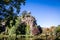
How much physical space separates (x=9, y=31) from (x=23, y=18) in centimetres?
1654

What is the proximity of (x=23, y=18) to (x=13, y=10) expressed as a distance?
134 ft

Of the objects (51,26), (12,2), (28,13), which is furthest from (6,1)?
(28,13)

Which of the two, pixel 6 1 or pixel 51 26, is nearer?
pixel 6 1

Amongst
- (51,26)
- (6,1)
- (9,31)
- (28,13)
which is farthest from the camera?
(28,13)

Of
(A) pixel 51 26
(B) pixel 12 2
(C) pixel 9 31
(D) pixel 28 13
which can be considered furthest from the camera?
(D) pixel 28 13

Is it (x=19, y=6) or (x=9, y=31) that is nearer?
(x=19, y=6)

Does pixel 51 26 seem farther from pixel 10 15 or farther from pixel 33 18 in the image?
pixel 10 15

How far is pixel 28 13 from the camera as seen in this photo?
60844 mm

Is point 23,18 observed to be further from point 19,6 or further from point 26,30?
point 19,6

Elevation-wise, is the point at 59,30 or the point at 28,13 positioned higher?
the point at 28,13

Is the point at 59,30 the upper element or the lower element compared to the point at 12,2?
lower

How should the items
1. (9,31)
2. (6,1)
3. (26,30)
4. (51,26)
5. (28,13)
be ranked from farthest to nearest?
(28,13), (51,26), (26,30), (9,31), (6,1)

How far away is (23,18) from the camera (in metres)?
62.0

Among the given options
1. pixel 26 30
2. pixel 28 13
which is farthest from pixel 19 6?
pixel 28 13
